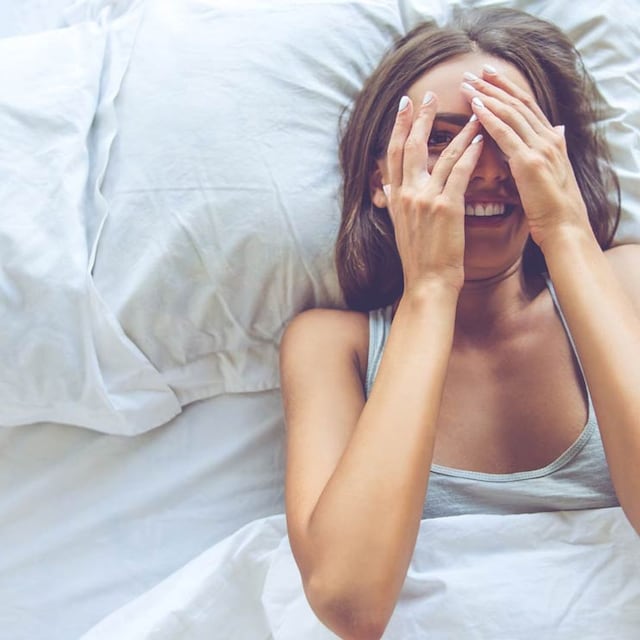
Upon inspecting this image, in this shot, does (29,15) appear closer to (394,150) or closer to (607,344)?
(394,150)

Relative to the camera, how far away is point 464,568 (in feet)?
3.13

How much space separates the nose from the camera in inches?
38.9

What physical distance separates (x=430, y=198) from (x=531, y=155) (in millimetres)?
122

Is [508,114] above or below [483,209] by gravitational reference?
above

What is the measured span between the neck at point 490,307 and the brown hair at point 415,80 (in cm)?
6

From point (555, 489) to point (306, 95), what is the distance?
588mm

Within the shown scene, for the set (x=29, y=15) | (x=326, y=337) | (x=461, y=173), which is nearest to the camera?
(x=461, y=173)

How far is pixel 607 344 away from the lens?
2.95 ft

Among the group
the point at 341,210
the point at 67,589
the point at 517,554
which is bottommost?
the point at 67,589

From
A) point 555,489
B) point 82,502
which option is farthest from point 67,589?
point 555,489

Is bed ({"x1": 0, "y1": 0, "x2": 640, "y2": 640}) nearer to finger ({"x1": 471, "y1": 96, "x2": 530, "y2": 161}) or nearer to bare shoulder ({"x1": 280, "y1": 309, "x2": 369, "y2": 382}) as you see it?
bare shoulder ({"x1": 280, "y1": 309, "x2": 369, "y2": 382})

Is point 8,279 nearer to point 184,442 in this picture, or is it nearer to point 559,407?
point 184,442

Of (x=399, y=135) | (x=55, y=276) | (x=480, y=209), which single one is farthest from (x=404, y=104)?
(x=55, y=276)

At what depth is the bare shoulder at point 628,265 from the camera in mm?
1044
